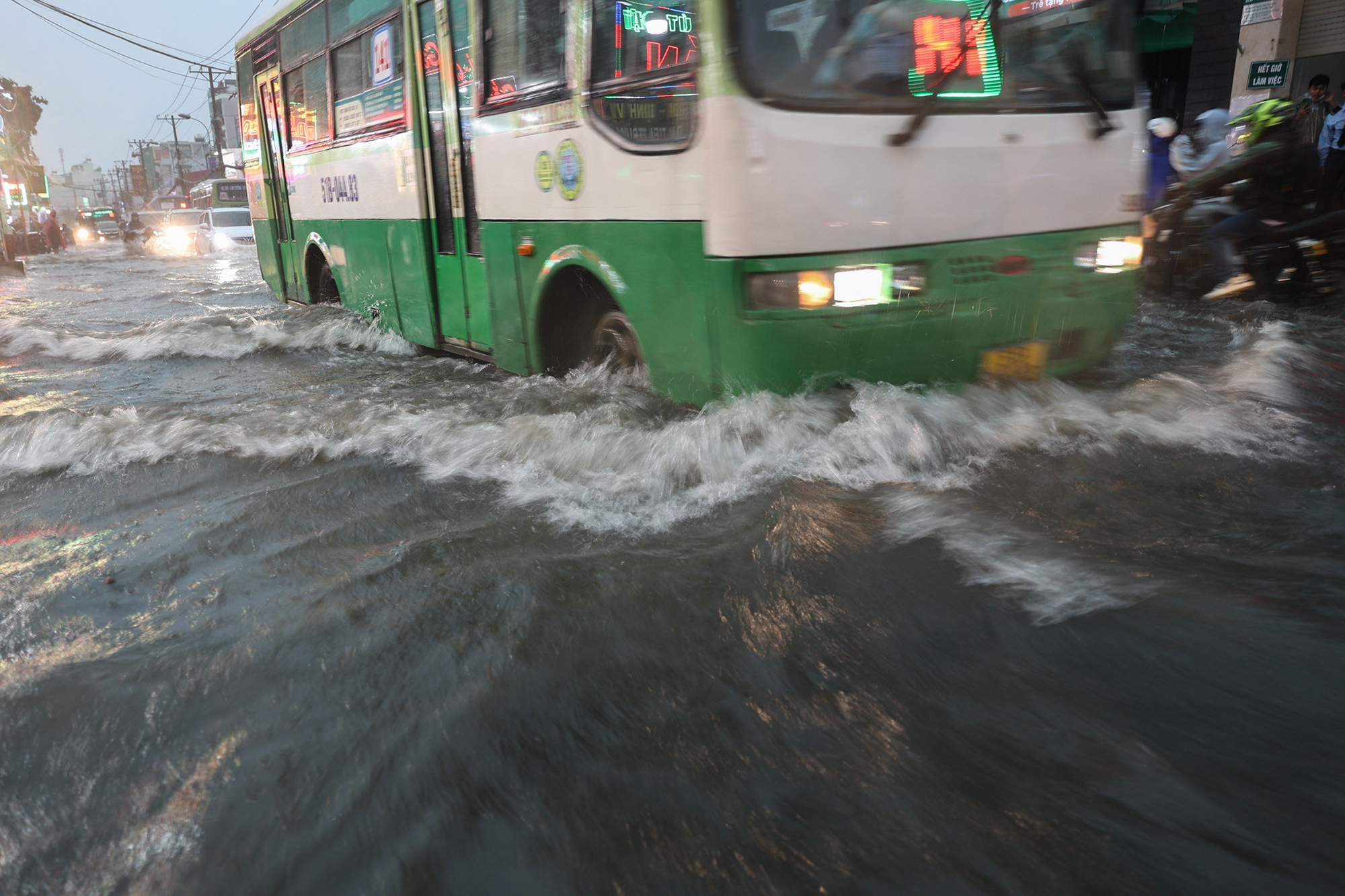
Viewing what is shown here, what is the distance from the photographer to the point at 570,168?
4.45 metres

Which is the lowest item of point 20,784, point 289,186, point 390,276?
point 20,784

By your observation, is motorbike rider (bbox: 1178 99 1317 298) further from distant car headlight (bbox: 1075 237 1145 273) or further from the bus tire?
the bus tire

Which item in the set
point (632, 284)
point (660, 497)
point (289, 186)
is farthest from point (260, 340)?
point (660, 497)

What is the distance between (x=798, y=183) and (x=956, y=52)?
0.96 meters

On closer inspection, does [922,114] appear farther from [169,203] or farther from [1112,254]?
[169,203]

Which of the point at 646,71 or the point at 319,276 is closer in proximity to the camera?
the point at 646,71

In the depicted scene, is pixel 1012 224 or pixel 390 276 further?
pixel 390 276

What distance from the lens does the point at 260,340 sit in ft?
27.7

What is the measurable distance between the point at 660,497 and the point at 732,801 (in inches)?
72.4

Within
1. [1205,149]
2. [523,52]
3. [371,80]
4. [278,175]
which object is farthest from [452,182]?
[1205,149]

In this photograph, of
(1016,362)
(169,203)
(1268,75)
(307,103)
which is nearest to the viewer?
(1016,362)

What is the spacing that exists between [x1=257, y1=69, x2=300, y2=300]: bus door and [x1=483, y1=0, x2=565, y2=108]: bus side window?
4728 millimetres

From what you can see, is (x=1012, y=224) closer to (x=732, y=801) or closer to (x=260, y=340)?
(x=732, y=801)

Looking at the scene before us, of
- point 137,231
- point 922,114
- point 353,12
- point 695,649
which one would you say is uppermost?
point 353,12
